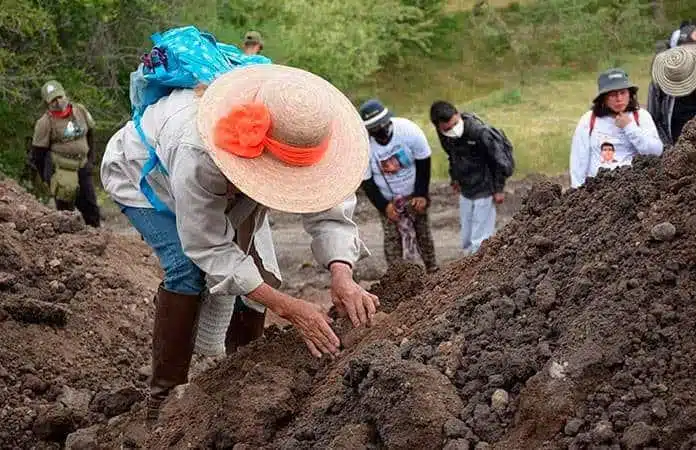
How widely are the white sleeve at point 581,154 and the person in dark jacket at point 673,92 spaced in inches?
23.6

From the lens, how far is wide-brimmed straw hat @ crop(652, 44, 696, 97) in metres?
7.47

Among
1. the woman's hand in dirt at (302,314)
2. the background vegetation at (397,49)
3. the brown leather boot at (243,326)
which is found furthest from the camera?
the background vegetation at (397,49)

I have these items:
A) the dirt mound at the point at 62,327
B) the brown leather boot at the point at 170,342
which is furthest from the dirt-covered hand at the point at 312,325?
the dirt mound at the point at 62,327

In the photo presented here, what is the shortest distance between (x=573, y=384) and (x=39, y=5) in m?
11.3

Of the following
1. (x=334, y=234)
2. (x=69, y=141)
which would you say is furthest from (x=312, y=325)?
(x=69, y=141)

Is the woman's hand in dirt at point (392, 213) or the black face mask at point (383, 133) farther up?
the black face mask at point (383, 133)

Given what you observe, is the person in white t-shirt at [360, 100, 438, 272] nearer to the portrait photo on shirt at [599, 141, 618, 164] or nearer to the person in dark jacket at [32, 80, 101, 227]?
the portrait photo on shirt at [599, 141, 618, 164]

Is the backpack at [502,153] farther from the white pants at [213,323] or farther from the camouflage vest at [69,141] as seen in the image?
the white pants at [213,323]

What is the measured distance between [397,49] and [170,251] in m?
23.6

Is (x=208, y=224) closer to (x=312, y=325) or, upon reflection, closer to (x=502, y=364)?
(x=312, y=325)

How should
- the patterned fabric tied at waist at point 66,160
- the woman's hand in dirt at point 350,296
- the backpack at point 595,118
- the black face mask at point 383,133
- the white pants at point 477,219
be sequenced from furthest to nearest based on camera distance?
the patterned fabric tied at waist at point 66,160, the white pants at point 477,219, the black face mask at point 383,133, the backpack at point 595,118, the woman's hand in dirt at point 350,296

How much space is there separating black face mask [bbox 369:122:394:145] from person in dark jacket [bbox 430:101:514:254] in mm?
355

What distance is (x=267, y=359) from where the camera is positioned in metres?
4.57

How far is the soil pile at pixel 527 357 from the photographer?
3.37 meters
